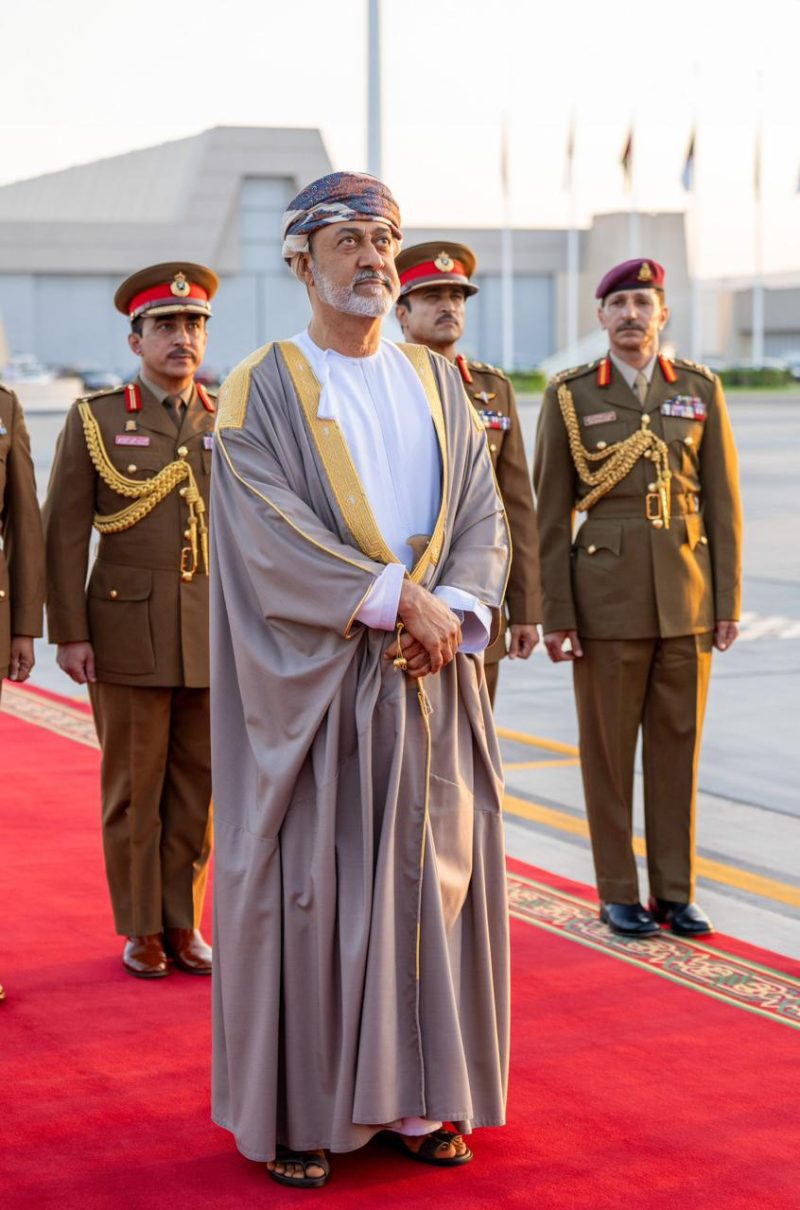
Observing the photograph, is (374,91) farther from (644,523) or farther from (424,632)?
(424,632)

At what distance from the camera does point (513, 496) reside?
18.4 ft

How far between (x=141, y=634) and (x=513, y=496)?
1.29 m

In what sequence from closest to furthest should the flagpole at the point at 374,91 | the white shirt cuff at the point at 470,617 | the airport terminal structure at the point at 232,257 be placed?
1. the white shirt cuff at the point at 470,617
2. the flagpole at the point at 374,91
3. the airport terminal structure at the point at 232,257

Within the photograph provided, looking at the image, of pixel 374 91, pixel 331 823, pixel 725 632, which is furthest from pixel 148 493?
pixel 374 91

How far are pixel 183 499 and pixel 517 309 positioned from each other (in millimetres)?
68119

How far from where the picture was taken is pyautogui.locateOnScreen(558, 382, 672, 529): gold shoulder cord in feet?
18.4

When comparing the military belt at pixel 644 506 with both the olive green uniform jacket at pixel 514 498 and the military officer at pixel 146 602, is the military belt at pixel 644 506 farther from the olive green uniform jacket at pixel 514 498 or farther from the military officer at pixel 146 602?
the military officer at pixel 146 602

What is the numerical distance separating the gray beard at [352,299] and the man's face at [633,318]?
77.2 inches

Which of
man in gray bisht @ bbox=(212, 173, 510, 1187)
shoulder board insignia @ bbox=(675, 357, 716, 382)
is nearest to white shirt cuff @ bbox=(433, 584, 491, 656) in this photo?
man in gray bisht @ bbox=(212, 173, 510, 1187)

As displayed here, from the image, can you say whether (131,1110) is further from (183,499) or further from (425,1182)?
(183,499)

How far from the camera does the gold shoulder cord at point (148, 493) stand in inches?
204

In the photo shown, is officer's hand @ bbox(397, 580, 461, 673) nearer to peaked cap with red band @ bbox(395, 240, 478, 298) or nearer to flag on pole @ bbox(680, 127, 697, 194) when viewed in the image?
peaked cap with red band @ bbox(395, 240, 478, 298)

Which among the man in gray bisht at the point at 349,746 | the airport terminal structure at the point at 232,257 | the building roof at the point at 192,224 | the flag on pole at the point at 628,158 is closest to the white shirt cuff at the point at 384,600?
the man in gray bisht at the point at 349,746

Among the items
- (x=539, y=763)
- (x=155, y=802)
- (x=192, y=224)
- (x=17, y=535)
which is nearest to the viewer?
(x=17, y=535)
